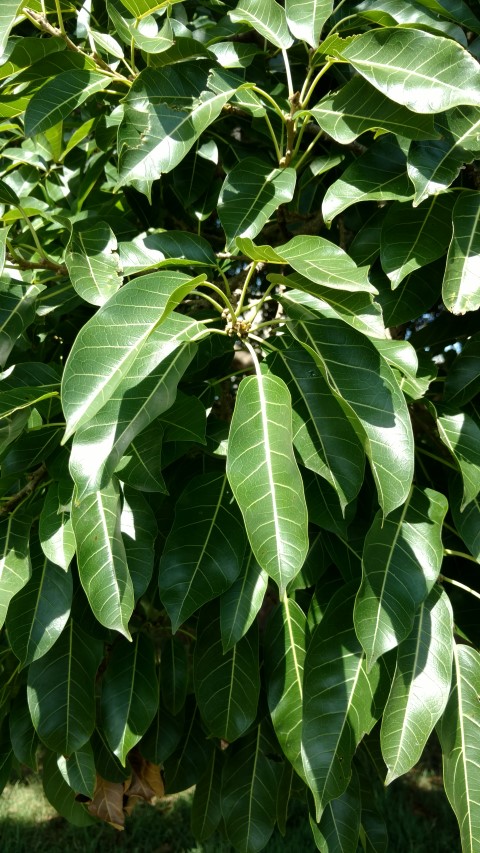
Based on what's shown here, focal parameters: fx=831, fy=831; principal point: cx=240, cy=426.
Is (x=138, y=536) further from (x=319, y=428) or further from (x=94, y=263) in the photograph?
(x=94, y=263)

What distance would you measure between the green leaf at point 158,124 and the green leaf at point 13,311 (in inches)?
12.5

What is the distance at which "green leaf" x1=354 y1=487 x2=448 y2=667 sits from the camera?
1.31 m

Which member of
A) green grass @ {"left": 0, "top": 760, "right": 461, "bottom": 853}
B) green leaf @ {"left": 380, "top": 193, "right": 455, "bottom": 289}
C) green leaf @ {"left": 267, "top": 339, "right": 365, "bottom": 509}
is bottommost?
green grass @ {"left": 0, "top": 760, "right": 461, "bottom": 853}

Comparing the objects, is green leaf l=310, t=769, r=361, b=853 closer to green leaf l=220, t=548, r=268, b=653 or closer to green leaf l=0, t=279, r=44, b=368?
green leaf l=220, t=548, r=268, b=653

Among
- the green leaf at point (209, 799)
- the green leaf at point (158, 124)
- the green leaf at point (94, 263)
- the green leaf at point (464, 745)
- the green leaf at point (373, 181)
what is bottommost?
the green leaf at point (209, 799)

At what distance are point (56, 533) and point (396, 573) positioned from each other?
22.8 inches

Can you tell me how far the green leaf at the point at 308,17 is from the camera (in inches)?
58.1

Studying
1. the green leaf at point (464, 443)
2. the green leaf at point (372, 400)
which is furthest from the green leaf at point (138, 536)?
the green leaf at point (464, 443)

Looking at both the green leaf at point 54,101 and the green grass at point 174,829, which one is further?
the green grass at point 174,829

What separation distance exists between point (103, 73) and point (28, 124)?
0.20m

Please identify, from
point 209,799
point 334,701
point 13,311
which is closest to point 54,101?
point 13,311

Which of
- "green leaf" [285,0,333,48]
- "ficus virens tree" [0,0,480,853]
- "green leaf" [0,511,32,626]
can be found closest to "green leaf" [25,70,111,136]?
"ficus virens tree" [0,0,480,853]

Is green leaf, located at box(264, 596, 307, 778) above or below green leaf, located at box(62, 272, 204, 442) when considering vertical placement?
below

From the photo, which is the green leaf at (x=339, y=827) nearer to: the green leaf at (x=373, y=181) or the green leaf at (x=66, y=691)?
the green leaf at (x=66, y=691)
